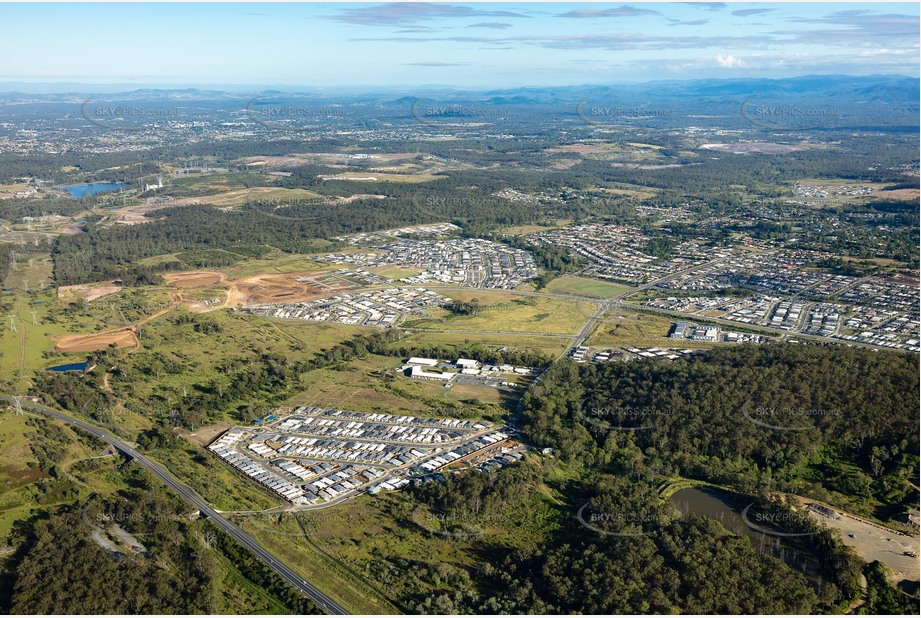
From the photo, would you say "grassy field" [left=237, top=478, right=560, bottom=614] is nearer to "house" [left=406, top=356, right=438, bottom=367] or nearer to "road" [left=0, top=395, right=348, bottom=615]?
"road" [left=0, top=395, right=348, bottom=615]

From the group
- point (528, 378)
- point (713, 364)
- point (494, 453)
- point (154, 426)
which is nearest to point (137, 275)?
point (154, 426)

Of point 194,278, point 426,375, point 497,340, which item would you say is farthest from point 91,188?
point 426,375

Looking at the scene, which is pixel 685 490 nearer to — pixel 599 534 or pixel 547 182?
pixel 599 534

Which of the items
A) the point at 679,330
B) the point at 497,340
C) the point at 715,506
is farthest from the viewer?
the point at 679,330

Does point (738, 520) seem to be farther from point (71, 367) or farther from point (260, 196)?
point (260, 196)

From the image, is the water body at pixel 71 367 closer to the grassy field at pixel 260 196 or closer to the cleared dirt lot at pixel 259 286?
the cleared dirt lot at pixel 259 286

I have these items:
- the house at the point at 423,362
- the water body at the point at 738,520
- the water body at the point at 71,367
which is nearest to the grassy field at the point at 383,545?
the water body at the point at 738,520

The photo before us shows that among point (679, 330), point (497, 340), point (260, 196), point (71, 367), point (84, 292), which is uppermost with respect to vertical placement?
point (260, 196)

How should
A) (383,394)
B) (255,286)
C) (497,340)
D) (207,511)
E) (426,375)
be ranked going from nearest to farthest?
(207,511)
(383,394)
(426,375)
(497,340)
(255,286)
